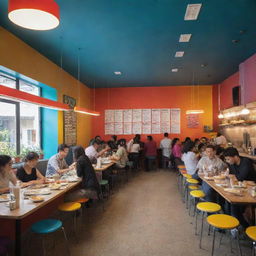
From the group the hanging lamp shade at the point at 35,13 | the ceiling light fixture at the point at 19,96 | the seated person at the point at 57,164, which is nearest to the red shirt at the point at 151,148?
the seated person at the point at 57,164

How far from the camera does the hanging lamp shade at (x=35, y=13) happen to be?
1.53m

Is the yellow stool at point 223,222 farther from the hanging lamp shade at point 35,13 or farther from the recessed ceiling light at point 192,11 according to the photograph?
the recessed ceiling light at point 192,11

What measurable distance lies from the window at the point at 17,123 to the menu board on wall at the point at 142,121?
392cm

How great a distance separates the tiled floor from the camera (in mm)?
2805

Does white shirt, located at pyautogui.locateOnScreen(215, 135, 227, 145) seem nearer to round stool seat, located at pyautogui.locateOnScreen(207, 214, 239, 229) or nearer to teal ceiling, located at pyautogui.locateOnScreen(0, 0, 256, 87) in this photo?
teal ceiling, located at pyautogui.locateOnScreen(0, 0, 256, 87)

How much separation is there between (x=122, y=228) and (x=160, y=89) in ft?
22.6

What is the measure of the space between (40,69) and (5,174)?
9.74 feet

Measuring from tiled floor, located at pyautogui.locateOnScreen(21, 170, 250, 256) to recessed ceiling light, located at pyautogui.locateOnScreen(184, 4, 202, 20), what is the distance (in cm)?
345

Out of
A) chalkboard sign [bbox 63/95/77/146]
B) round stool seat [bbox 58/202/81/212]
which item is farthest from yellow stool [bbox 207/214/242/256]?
chalkboard sign [bbox 63/95/77/146]

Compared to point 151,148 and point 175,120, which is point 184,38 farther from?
point 175,120

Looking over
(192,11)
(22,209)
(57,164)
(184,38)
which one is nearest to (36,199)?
(22,209)

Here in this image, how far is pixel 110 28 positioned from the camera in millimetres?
3967

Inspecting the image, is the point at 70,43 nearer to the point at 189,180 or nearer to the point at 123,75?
the point at 123,75

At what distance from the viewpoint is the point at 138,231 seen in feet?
11.0
